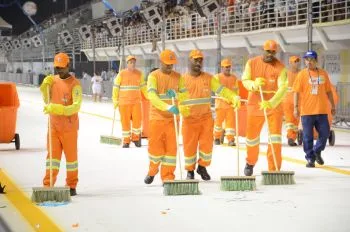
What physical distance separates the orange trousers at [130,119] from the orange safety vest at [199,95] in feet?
16.4

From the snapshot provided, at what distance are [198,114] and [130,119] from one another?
5444 millimetres

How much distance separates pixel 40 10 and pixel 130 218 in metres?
87.5

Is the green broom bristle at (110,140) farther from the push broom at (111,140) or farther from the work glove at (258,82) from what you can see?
the work glove at (258,82)

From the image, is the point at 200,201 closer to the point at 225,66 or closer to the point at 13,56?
the point at 225,66

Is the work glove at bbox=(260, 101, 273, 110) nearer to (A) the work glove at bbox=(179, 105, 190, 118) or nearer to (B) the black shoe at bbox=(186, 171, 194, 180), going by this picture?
(A) the work glove at bbox=(179, 105, 190, 118)

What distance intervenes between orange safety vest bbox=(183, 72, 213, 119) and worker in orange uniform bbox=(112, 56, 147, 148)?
4908 mm

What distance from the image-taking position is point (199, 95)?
9.93 metres

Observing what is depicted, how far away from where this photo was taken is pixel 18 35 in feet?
311

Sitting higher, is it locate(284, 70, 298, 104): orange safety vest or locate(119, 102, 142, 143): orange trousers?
locate(284, 70, 298, 104): orange safety vest

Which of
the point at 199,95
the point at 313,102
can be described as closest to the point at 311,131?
the point at 313,102

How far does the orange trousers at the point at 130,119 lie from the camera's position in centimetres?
1497

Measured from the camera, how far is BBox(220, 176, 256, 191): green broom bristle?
8.96 m

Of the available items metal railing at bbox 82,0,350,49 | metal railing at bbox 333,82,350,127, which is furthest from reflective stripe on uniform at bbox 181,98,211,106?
metal railing at bbox 82,0,350,49

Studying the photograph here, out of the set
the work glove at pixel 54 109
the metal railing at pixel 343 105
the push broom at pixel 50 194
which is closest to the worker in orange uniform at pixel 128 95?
the work glove at pixel 54 109
